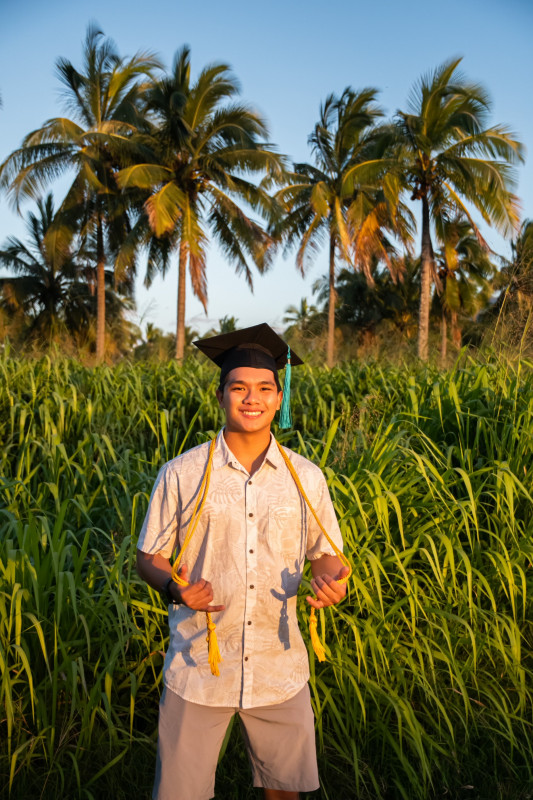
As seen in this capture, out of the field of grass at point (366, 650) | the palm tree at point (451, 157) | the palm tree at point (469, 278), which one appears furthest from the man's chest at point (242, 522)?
the palm tree at point (469, 278)

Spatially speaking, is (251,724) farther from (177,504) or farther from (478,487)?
(478,487)

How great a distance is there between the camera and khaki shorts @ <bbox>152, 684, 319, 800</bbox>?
156 centimetres

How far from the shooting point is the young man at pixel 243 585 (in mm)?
1574

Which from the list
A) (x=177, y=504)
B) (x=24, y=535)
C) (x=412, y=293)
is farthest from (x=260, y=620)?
(x=412, y=293)

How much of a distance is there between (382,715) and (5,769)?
1.33 m

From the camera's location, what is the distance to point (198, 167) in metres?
18.9

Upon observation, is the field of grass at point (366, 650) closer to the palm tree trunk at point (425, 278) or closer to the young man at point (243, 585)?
the young man at point (243, 585)

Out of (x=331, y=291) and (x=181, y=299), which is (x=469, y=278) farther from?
(x=181, y=299)

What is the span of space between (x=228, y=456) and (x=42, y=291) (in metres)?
24.6

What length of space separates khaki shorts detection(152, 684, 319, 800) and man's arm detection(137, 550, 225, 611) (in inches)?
11.6

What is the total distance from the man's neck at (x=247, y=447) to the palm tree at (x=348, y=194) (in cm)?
1666

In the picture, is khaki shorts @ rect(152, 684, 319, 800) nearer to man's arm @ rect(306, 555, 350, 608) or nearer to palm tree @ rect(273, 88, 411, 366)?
man's arm @ rect(306, 555, 350, 608)

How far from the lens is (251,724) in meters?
1.62

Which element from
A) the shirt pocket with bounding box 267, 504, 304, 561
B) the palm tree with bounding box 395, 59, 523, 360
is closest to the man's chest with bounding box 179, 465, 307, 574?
the shirt pocket with bounding box 267, 504, 304, 561
